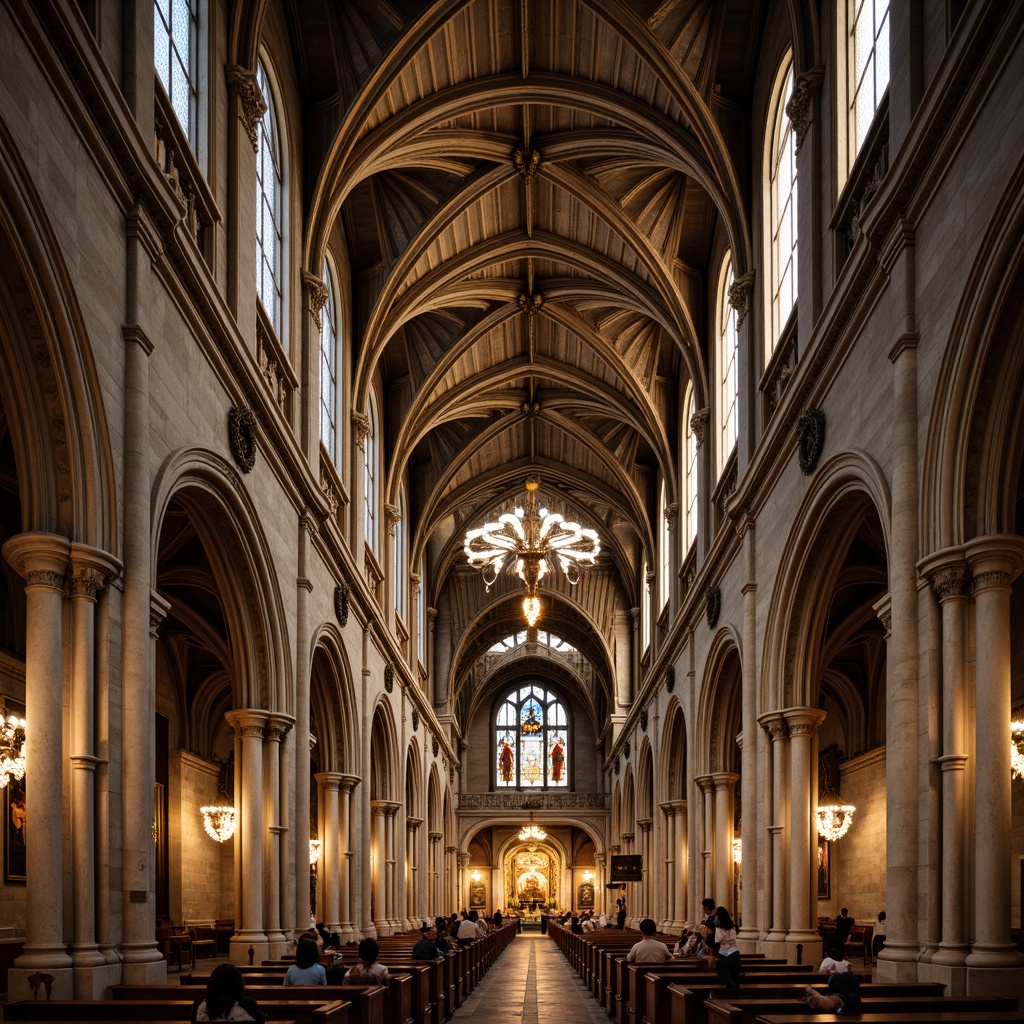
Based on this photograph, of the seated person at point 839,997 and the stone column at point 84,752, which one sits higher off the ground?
the stone column at point 84,752

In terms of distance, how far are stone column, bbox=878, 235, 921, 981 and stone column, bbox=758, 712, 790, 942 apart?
5.79 meters

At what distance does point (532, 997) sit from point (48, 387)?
14.6 metres

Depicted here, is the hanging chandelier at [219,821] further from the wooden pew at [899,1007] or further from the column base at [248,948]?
the wooden pew at [899,1007]

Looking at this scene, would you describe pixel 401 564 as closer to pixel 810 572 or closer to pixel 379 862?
pixel 379 862

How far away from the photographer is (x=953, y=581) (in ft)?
35.0

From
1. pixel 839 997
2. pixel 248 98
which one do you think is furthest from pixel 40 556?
pixel 248 98

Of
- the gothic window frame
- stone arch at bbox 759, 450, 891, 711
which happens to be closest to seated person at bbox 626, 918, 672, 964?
stone arch at bbox 759, 450, 891, 711

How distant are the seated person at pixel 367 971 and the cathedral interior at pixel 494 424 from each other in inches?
69.4

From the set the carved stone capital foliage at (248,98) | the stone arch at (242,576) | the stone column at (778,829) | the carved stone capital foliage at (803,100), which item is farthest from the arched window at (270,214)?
the stone column at (778,829)

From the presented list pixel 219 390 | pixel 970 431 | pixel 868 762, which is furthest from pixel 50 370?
pixel 868 762

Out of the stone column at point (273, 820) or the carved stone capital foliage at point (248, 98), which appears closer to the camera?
the carved stone capital foliage at point (248, 98)

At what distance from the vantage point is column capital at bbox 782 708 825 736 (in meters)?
17.1

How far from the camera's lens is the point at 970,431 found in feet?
34.3

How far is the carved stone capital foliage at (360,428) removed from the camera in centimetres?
2552
